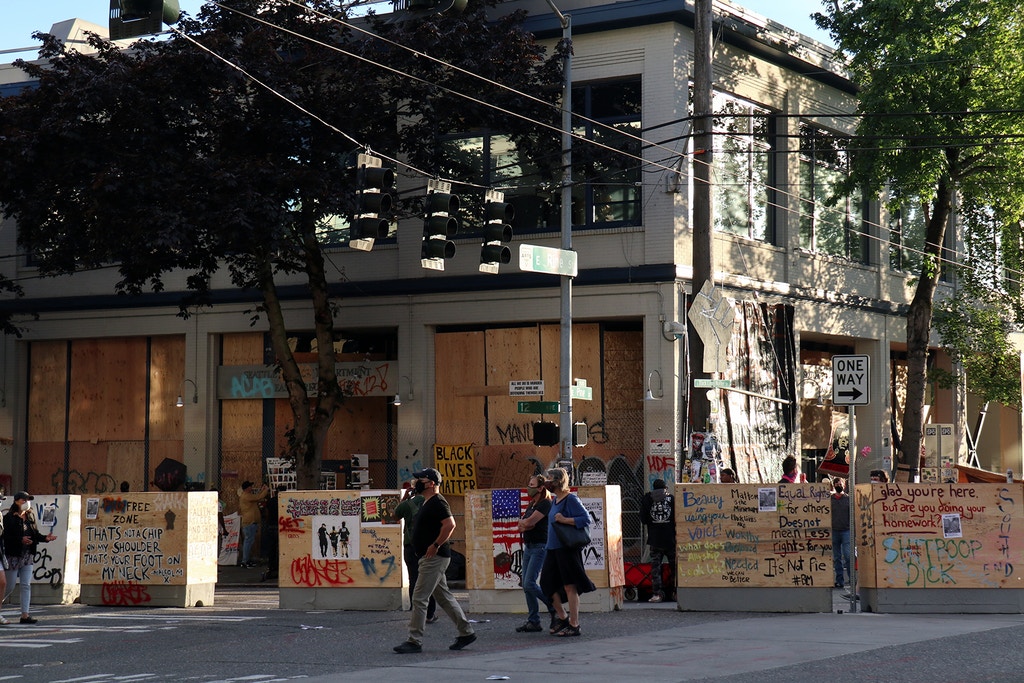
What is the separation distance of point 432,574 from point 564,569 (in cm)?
188

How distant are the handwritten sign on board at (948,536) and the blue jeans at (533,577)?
432cm

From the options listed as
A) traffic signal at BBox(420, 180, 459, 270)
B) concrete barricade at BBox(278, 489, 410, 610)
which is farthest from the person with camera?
traffic signal at BBox(420, 180, 459, 270)

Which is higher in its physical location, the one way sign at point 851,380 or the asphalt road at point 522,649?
the one way sign at point 851,380

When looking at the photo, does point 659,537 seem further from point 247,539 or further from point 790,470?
point 247,539

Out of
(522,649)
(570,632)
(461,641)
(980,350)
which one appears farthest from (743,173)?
(461,641)

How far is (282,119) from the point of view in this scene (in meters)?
24.3

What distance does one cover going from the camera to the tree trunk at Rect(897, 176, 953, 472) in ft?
92.8

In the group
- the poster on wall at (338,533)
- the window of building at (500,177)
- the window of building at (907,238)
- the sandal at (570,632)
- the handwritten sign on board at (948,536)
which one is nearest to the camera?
the sandal at (570,632)

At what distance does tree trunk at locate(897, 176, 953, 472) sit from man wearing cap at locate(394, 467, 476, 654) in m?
17.1

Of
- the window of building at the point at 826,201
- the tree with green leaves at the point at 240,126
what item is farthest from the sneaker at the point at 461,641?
the window of building at the point at 826,201

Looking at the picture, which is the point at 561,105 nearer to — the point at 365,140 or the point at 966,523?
the point at 365,140

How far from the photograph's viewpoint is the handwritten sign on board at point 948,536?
53.5 feet

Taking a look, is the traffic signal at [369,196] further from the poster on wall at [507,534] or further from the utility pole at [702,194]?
the utility pole at [702,194]

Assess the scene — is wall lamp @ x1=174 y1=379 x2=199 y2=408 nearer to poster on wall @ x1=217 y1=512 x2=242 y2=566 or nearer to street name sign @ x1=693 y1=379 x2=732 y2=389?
poster on wall @ x1=217 y1=512 x2=242 y2=566
